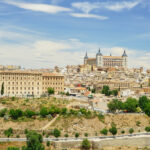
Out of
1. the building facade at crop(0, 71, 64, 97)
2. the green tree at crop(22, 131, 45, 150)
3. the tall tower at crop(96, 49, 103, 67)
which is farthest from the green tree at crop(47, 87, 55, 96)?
Result: the tall tower at crop(96, 49, 103, 67)

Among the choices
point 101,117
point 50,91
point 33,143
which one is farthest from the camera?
point 50,91

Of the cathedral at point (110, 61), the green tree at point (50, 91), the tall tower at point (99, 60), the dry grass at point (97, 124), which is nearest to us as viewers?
the dry grass at point (97, 124)

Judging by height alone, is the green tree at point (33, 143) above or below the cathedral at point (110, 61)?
below

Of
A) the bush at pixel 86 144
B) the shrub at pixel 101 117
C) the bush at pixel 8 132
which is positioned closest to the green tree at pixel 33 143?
the bush at pixel 8 132

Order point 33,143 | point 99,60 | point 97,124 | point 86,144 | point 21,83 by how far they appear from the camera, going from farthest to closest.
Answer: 1. point 99,60
2. point 21,83
3. point 97,124
4. point 86,144
5. point 33,143

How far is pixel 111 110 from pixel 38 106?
1276cm

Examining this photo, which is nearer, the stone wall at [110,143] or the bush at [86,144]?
the bush at [86,144]

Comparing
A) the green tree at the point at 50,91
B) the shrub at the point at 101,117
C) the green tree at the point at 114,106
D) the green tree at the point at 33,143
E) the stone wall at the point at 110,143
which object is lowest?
the stone wall at the point at 110,143

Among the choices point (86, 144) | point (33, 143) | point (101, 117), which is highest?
point (101, 117)

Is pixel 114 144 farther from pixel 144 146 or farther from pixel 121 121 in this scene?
pixel 121 121

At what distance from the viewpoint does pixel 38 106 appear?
5816cm

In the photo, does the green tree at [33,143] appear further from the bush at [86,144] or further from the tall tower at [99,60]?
the tall tower at [99,60]

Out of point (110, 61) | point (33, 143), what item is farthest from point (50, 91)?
point (110, 61)

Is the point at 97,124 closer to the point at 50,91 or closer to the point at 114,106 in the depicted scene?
the point at 114,106
